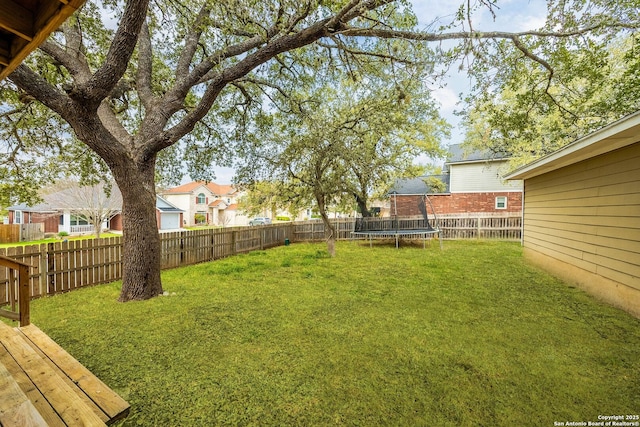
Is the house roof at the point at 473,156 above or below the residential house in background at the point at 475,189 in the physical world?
above

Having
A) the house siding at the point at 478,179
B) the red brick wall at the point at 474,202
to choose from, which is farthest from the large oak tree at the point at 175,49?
the red brick wall at the point at 474,202

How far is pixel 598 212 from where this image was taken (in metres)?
4.38

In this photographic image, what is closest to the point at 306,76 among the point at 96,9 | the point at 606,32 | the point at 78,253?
the point at 96,9

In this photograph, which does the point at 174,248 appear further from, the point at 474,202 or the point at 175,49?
the point at 474,202

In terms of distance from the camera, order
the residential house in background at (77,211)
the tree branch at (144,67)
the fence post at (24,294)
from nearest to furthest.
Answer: the fence post at (24,294)
the tree branch at (144,67)
the residential house in background at (77,211)

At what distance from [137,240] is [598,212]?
7847 millimetres

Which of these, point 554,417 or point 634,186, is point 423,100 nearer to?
point 634,186

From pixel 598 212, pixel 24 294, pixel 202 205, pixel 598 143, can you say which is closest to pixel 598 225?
pixel 598 212

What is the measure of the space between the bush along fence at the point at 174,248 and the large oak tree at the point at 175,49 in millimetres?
1651

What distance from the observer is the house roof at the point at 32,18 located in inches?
59.1

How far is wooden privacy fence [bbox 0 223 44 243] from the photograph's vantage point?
16.5 metres

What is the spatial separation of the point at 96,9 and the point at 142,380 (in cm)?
618

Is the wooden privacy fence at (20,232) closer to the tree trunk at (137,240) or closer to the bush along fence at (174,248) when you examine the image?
the bush along fence at (174,248)

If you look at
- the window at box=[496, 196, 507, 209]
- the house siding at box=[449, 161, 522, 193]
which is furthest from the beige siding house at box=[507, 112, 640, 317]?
the window at box=[496, 196, 507, 209]
